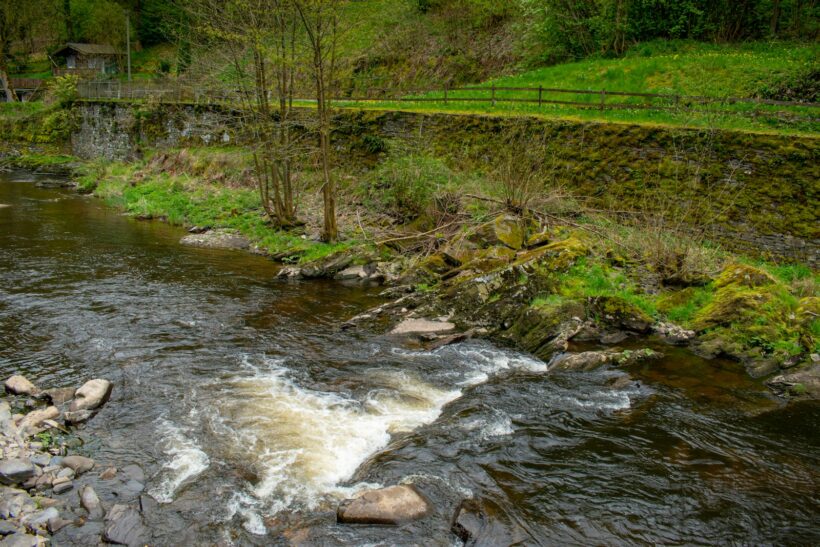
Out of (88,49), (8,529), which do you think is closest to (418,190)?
(8,529)

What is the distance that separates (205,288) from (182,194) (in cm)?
1279

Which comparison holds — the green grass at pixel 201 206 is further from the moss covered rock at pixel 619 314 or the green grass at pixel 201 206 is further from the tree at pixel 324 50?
the moss covered rock at pixel 619 314

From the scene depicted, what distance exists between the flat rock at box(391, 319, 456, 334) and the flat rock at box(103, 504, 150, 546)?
22.4ft

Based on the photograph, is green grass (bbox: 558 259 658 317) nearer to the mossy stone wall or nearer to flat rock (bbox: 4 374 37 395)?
the mossy stone wall

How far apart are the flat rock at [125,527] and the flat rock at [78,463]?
1050mm

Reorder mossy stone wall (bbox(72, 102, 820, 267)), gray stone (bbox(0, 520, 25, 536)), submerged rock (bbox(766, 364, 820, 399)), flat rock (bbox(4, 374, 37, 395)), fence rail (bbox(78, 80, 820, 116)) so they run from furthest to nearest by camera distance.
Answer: fence rail (bbox(78, 80, 820, 116)) < mossy stone wall (bbox(72, 102, 820, 267)) < submerged rock (bbox(766, 364, 820, 399)) < flat rock (bbox(4, 374, 37, 395)) < gray stone (bbox(0, 520, 25, 536))

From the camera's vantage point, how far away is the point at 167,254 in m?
19.1

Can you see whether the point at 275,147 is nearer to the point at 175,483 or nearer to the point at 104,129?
the point at 175,483

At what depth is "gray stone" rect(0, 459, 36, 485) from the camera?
23.9ft

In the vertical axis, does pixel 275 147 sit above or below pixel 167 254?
above

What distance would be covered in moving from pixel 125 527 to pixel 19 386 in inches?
173

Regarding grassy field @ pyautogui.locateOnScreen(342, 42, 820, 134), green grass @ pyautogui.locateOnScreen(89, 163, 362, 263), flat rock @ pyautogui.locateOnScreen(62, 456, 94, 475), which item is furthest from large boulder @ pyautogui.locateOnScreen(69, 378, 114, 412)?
grassy field @ pyautogui.locateOnScreen(342, 42, 820, 134)

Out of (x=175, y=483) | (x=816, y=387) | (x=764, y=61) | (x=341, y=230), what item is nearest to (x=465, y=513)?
(x=175, y=483)

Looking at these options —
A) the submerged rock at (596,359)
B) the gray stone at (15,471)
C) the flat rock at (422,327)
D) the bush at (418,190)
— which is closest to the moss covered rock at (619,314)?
the submerged rock at (596,359)
